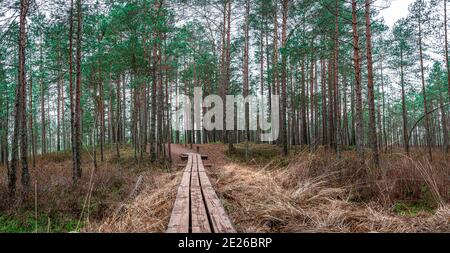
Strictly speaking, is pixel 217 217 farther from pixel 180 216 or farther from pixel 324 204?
pixel 324 204

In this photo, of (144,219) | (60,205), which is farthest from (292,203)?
(60,205)

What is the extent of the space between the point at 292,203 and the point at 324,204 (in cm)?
59

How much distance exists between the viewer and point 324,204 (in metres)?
3.99

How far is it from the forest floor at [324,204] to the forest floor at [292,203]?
0.04ft

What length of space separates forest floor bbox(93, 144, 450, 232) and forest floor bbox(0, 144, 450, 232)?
0.01m

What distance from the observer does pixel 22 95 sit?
715cm

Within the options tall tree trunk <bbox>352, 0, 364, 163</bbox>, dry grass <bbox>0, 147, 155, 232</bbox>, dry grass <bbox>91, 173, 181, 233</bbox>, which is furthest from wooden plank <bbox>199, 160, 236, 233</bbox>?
tall tree trunk <bbox>352, 0, 364, 163</bbox>

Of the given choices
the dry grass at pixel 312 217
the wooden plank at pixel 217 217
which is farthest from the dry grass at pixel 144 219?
the dry grass at pixel 312 217

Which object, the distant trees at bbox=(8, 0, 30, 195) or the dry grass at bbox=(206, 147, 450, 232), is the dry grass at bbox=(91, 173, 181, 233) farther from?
the distant trees at bbox=(8, 0, 30, 195)

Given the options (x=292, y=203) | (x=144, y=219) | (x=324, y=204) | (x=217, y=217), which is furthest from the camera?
(x=324, y=204)

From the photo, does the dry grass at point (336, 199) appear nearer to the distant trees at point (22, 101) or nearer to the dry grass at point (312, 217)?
the dry grass at point (312, 217)
